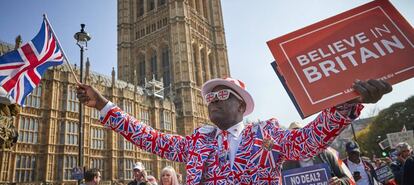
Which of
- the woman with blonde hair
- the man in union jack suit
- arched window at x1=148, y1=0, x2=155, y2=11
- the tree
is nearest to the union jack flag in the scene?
the woman with blonde hair

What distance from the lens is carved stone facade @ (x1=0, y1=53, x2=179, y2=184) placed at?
67.6 ft

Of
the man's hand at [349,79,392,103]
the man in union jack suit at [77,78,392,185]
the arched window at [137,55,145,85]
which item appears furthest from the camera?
the arched window at [137,55,145,85]

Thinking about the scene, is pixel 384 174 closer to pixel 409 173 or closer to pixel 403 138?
pixel 409 173

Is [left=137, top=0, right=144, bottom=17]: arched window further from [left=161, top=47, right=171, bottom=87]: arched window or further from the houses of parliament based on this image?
[left=161, top=47, right=171, bottom=87]: arched window

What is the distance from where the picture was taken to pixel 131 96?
30.3 m

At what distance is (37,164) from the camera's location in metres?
21.2

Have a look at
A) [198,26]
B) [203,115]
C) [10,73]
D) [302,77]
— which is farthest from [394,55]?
[198,26]

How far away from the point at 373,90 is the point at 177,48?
133 ft

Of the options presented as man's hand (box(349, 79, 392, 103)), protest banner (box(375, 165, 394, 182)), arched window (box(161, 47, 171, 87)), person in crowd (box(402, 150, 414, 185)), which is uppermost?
arched window (box(161, 47, 171, 87))

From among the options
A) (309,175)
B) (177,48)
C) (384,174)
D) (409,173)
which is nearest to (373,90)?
(309,175)

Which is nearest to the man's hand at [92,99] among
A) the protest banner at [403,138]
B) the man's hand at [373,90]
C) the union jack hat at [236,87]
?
the union jack hat at [236,87]

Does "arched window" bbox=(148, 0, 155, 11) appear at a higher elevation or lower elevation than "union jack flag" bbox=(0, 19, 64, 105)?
higher

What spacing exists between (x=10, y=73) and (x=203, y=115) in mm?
36386

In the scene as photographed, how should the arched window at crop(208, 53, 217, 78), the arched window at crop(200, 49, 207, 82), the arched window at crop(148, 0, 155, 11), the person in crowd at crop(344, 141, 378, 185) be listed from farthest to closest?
the arched window at crop(148, 0, 155, 11) → the arched window at crop(208, 53, 217, 78) → the arched window at crop(200, 49, 207, 82) → the person in crowd at crop(344, 141, 378, 185)
